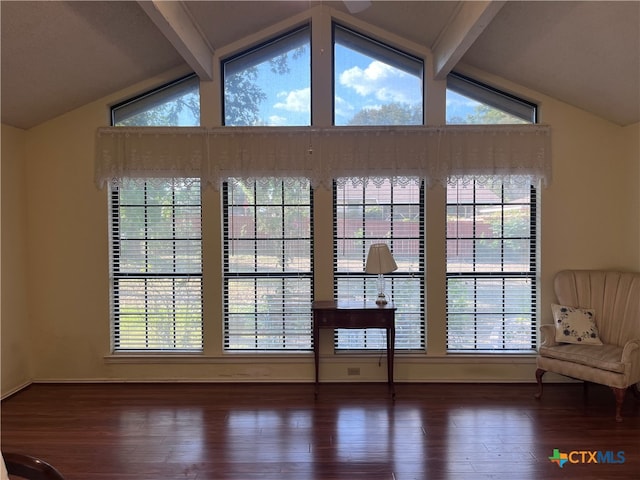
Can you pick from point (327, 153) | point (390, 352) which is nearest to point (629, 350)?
point (390, 352)

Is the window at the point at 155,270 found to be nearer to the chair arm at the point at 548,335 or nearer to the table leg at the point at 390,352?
the table leg at the point at 390,352

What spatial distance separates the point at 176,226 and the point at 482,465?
3395 millimetres

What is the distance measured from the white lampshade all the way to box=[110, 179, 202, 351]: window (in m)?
1.77

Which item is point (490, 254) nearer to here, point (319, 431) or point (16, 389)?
point (319, 431)

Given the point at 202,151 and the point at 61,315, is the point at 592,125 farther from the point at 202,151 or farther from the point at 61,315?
the point at 61,315

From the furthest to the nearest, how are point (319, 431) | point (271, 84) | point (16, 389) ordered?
point (271, 84) < point (16, 389) < point (319, 431)

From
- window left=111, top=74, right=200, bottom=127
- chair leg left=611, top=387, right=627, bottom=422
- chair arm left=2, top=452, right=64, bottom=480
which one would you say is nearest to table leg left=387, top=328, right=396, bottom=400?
chair leg left=611, top=387, right=627, bottom=422

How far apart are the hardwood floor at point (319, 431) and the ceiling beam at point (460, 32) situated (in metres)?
3.01

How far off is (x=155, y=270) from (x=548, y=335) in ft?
Result: 12.8

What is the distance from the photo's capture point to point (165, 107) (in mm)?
4105

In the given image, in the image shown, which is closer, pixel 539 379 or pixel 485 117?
pixel 539 379

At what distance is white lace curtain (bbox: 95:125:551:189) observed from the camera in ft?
12.8

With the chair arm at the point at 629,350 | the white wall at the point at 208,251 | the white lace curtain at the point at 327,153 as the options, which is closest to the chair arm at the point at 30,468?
the white wall at the point at 208,251

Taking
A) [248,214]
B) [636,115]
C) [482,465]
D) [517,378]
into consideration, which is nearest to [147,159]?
[248,214]
